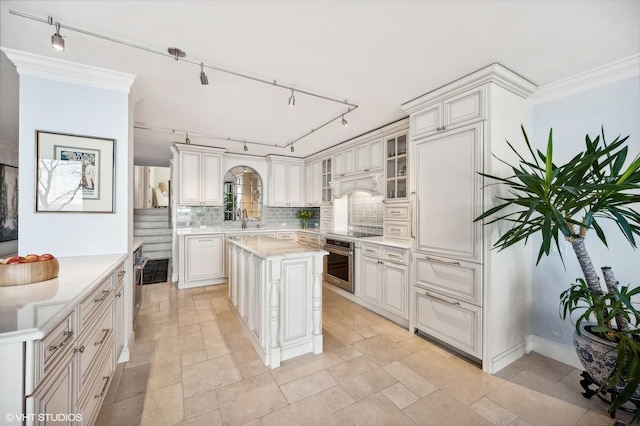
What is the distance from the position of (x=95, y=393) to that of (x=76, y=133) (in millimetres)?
2016

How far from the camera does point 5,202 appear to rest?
3564mm

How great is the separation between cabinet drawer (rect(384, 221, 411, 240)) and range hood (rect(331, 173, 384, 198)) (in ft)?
1.83

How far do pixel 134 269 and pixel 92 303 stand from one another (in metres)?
1.31

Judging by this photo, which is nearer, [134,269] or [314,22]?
[314,22]

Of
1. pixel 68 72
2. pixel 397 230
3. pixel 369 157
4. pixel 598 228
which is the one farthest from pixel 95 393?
pixel 369 157

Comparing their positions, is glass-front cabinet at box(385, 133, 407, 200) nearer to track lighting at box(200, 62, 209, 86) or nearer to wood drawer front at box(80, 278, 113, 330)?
track lighting at box(200, 62, 209, 86)

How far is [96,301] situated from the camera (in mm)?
1599

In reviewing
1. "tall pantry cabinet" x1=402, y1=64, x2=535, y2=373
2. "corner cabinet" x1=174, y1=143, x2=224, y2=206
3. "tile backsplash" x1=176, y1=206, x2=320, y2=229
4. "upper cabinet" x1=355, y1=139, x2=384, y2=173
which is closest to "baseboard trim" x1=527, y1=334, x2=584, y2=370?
"tall pantry cabinet" x1=402, y1=64, x2=535, y2=373

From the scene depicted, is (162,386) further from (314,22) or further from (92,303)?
(314,22)

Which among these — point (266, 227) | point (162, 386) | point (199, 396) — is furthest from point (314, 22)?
point (266, 227)

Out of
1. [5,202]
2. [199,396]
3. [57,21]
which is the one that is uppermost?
[57,21]

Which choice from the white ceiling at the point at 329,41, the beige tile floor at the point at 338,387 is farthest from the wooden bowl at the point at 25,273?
the white ceiling at the point at 329,41

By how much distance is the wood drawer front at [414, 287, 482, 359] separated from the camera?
2.28 meters

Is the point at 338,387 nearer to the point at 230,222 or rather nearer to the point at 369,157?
the point at 369,157
